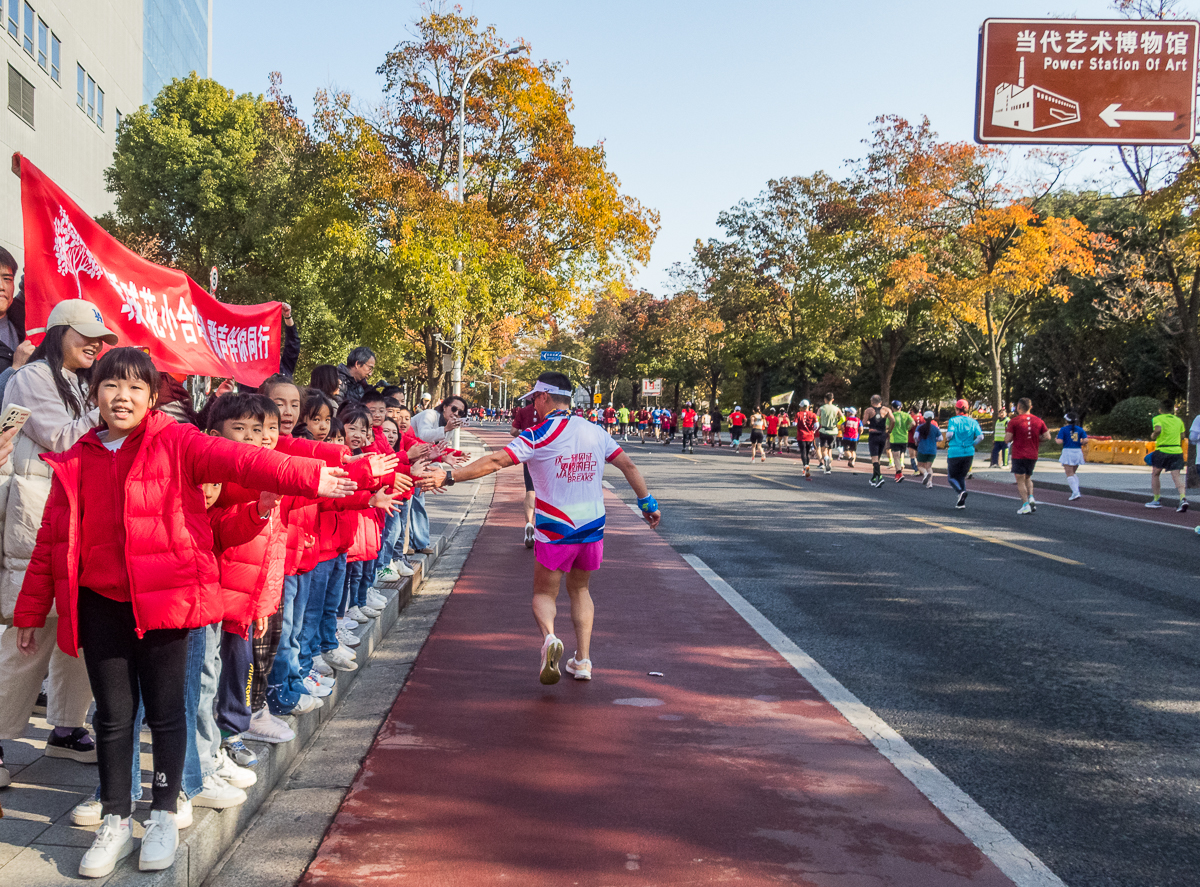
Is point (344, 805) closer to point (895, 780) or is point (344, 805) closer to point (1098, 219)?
point (895, 780)

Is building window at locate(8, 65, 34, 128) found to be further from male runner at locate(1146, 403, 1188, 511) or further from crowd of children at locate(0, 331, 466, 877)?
crowd of children at locate(0, 331, 466, 877)

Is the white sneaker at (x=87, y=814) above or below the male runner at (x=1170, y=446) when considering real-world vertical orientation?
below

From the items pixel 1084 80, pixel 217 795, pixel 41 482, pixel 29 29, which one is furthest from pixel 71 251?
pixel 29 29

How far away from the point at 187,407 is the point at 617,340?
247 ft

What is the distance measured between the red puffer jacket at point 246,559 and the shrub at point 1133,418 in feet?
135

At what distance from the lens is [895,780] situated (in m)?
4.39

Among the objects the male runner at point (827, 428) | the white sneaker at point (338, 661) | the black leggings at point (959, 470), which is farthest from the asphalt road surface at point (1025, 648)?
the male runner at point (827, 428)

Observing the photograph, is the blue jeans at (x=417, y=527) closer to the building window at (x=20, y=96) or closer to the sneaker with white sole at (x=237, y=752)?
the sneaker with white sole at (x=237, y=752)

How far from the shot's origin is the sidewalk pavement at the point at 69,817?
315cm

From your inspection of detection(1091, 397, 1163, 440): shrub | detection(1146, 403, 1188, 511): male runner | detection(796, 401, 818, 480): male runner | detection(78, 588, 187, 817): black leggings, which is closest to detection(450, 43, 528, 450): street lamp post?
detection(796, 401, 818, 480): male runner

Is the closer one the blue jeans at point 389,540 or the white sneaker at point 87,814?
the white sneaker at point 87,814

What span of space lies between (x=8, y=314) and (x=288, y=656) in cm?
213

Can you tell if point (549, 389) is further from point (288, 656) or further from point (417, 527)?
point (417, 527)

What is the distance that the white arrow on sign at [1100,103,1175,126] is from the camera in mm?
12875
